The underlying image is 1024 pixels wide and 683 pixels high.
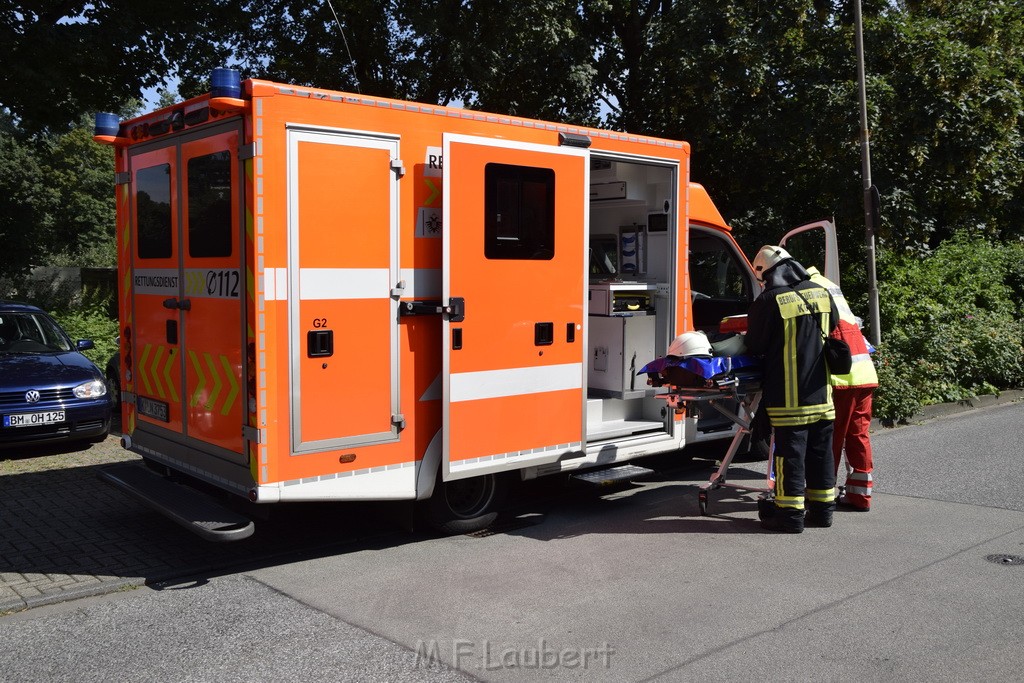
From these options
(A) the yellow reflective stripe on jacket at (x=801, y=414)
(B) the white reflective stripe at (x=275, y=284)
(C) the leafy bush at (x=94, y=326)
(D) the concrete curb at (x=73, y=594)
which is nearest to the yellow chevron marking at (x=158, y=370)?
(D) the concrete curb at (x=73, y=594)

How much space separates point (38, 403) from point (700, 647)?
657 centimetres

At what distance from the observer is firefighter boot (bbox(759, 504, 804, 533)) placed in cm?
627

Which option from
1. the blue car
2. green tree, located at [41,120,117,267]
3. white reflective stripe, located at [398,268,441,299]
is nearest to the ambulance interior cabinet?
white reflective stripe, located at [398,268,441,299]

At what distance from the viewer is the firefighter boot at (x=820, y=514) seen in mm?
6465

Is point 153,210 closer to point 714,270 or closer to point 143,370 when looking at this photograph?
point 143,370

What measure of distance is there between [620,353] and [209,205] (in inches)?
135

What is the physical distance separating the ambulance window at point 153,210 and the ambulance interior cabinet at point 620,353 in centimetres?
331

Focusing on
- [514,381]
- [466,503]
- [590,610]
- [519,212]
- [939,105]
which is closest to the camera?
[590,610]

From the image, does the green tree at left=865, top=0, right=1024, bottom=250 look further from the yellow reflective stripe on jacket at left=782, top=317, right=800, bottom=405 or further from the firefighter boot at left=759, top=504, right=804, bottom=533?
the firefighter boot at left=759, top=504, right=804, bottom=533

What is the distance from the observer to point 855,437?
6.81 m

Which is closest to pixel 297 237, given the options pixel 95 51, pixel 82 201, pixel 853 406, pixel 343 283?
pixel 343 283

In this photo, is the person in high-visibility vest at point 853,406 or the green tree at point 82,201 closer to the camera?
the person in high-visibility vest at point 853,406

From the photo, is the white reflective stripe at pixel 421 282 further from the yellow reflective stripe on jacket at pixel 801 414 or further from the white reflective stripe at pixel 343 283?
the yellow reflective stripe on jacket at pixel 801 414

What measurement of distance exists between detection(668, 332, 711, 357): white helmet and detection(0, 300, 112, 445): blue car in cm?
555
